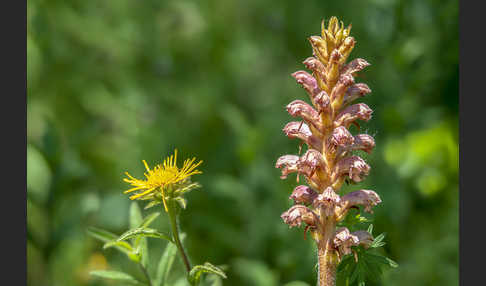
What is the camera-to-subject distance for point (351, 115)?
250 cm

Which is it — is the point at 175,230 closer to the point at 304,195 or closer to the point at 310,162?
the point at 304,195

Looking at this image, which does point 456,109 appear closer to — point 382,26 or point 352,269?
point 382,26

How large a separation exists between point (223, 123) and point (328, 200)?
5107 millimetres

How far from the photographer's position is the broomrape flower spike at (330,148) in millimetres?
2455

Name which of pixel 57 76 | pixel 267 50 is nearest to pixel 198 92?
pixel 267 50

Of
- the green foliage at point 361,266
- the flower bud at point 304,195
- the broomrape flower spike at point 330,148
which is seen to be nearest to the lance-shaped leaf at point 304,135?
the broomrape flower spike at point 330,148

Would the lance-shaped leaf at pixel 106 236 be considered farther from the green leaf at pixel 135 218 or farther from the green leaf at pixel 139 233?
the green leaf at pixel 139 233

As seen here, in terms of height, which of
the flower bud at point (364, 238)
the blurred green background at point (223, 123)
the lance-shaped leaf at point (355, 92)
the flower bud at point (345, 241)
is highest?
the blurred green background at point (223, 123)

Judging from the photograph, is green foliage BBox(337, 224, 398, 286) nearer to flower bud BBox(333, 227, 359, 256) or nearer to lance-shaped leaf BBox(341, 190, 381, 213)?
flower bud BBox(333, 227, 359, 256)

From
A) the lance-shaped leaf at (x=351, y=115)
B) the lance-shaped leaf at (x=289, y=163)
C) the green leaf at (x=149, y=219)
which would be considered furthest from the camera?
the green leaf at (x=149, y=219)

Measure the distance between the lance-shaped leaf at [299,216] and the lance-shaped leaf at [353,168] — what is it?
22cm

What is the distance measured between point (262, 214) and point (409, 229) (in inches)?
61.7

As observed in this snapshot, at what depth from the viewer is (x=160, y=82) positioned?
763 centimetres

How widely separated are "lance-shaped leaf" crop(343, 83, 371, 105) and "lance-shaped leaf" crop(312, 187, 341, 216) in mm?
416
